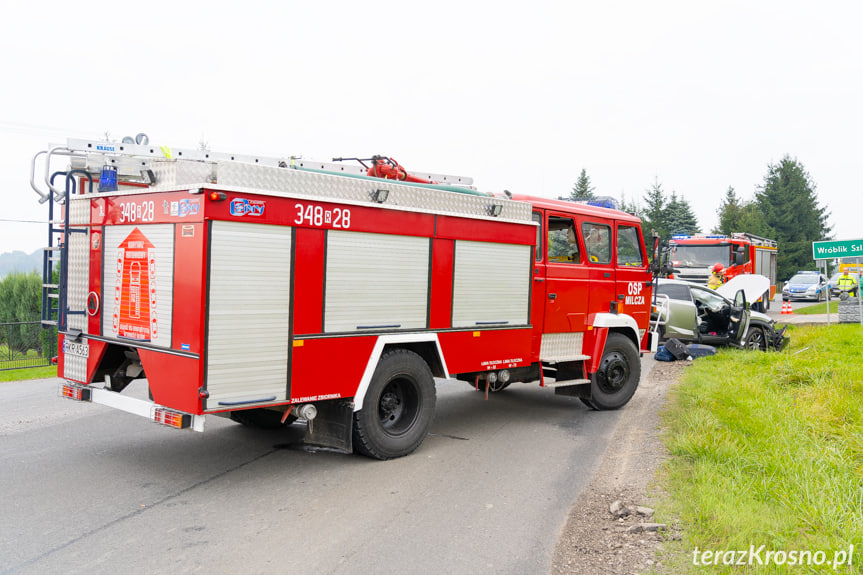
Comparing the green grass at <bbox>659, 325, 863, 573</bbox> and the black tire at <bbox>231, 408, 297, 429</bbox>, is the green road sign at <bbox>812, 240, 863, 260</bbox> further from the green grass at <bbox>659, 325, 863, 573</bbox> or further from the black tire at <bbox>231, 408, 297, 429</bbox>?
the black tire at <bbox>231, 408, 297, 429</bbox>

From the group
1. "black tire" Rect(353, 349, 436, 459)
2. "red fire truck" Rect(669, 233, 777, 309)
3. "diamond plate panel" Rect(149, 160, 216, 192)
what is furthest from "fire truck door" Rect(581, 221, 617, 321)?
"red fire truck" Rect(669, 233, 777, 309)

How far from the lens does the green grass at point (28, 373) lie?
12251 millimetres

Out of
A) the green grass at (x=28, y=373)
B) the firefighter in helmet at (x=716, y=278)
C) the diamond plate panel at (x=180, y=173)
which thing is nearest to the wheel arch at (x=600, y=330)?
the diamond plate panel at (x=180, y=173)

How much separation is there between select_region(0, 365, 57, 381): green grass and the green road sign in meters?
17.7

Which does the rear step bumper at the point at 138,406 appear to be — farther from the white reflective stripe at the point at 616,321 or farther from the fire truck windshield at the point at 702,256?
the fire truck windshield at the point at 702,256

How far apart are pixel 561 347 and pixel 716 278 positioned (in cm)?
1490

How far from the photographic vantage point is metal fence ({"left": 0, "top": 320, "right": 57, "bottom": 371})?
13984 mm

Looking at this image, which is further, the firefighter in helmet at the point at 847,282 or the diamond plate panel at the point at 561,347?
the firefighter in helmet at the point at 847,282

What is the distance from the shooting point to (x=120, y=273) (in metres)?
6.10

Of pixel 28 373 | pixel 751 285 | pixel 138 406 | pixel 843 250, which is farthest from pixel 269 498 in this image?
pixel 843 250

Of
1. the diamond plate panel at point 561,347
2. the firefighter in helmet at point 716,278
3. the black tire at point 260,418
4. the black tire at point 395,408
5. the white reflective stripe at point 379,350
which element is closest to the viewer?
the white reflective stripe at point 379,350

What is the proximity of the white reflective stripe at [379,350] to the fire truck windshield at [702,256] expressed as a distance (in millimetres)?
19009

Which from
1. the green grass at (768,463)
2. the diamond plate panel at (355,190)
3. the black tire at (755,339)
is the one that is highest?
the diamond plate panel at (355,190)

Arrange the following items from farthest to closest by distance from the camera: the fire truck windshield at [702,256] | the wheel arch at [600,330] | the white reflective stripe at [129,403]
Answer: the fire truck windshield at [702,256] < the wheel arch at [600,330] < the white reflective stripe at [129,403]
